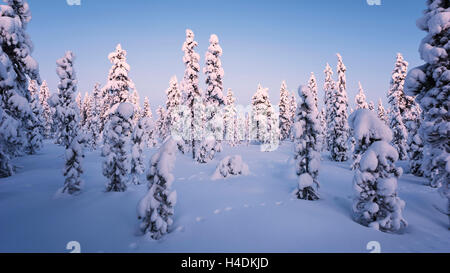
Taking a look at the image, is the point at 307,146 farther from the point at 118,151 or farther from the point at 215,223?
the point at 118,151

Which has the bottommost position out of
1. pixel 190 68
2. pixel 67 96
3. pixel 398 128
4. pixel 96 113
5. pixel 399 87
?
pixel 398 128

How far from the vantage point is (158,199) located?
22.4ft

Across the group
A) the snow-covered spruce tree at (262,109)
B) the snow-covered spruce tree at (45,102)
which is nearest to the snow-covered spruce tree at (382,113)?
the snow-covered spruce tree at (262,109)

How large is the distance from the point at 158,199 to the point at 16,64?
53.2 ft

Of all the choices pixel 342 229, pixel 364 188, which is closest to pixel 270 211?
pixel 342 229

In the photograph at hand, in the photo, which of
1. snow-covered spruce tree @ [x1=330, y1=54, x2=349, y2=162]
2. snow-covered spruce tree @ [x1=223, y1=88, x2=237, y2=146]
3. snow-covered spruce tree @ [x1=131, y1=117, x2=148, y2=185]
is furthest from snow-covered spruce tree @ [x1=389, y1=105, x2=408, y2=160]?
snow-covered spruce tree @ [x1=223, y1=88, x2=237, y2=146]

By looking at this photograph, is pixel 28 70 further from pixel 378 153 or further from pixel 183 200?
Result: pixel 378 153

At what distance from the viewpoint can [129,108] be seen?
11195mm

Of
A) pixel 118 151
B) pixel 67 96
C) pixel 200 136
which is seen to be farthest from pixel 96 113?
pixel 118 151

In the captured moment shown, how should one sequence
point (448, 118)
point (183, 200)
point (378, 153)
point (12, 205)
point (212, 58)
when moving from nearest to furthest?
point (378, 153) < point (448, 118) < point (12, 205) < point (183, 200) < point (212, 58)

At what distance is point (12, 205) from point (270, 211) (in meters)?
11.2

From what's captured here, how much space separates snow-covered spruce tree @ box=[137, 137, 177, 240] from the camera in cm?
658

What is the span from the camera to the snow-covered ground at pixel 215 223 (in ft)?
19.9
